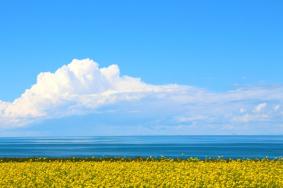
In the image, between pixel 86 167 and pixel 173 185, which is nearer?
pixel 173 185

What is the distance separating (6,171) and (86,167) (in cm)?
498

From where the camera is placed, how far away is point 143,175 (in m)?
32.7

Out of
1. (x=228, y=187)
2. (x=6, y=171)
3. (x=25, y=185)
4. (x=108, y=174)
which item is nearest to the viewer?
(x=228, y=187)

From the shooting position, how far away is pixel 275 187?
3030cm

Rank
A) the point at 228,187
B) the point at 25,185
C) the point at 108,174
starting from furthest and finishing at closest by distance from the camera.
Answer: the point at 108,174, the point at 25,185, the point at 228,187

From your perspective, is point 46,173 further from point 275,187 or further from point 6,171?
point 275,187

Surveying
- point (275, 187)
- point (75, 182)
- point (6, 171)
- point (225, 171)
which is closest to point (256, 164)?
point (225, 171)

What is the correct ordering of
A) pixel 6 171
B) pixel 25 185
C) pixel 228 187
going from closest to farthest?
1. pixel 228 187
2. pixel 25 185
3. pixel 6 171

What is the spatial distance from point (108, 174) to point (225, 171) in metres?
6.87

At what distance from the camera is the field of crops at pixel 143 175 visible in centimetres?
3075

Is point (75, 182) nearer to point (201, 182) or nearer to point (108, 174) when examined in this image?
point (108, 174)

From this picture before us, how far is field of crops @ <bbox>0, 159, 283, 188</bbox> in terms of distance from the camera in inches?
1211

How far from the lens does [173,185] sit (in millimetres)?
29750

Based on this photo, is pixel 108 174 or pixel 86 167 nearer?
pixel 108 174
